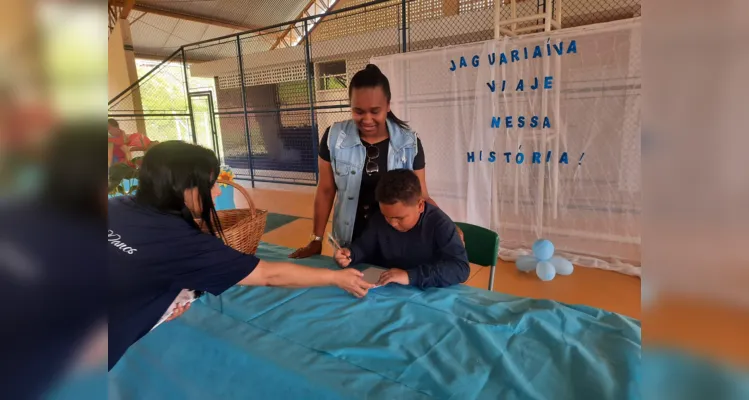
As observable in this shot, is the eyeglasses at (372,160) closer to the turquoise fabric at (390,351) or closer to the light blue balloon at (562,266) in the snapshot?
the turquoise fabric at (390,351)

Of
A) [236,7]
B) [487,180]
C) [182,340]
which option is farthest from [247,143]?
[182,340]

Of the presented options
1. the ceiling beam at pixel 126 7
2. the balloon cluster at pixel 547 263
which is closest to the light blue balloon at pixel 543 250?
the balloon cluster at pixel 547 263

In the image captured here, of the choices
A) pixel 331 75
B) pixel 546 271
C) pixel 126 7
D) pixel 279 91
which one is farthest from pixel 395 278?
pixel 126 7

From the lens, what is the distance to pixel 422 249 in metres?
1.58

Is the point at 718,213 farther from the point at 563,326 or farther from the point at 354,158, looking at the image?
the point at 354,158

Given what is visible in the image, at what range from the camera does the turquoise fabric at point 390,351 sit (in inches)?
36.6

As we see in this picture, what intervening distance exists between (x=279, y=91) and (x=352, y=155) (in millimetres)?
6140

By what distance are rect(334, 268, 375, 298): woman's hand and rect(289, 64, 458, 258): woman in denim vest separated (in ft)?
1.43

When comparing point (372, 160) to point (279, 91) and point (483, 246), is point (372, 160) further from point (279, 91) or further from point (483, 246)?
point (279, 91)

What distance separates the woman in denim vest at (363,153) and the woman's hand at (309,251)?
0.51 ft

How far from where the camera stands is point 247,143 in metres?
7.34

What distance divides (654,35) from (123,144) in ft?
7.82

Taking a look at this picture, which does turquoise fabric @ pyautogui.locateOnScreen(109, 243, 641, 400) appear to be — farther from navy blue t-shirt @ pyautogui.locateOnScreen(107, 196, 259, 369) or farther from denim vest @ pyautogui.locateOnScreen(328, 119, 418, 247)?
denim vest @ pyautogui.locateOnScreen(328, 119, 418, 247)

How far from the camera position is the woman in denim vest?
160 cm
